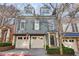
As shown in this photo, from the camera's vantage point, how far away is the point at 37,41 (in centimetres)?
266

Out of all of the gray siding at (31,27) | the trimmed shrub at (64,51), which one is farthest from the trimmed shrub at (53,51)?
the gray siding at (31,27)

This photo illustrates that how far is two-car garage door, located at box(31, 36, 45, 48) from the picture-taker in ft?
8.68

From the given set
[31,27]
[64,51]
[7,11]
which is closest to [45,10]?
[31,27]

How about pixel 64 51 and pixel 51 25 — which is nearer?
pixel 64 51

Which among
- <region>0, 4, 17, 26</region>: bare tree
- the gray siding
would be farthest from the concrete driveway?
<region>0, 4, 17, 26</region>: bare tree

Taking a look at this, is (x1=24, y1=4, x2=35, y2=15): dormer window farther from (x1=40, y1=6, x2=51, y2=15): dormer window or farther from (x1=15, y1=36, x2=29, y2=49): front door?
(x1=15, y1=36, x2=29, y2=49): front door

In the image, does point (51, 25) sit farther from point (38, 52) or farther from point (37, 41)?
point (38, 52)

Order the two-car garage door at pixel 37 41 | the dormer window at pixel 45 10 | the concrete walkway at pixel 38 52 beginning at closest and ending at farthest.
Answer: the concrete walkway at pixel 38 52, the two-car garage door at pixel 37 41, the dormer window at pixel 45 10

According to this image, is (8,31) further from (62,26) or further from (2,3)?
(62,26)

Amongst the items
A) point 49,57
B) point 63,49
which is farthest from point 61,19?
point 49,57

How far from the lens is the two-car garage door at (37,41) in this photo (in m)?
2.65

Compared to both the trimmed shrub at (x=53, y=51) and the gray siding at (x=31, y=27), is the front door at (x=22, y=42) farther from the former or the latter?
the trimmed shrub at (x=53, y=51)

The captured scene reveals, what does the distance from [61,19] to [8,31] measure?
93 cm

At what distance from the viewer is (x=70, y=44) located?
8.61 feet
